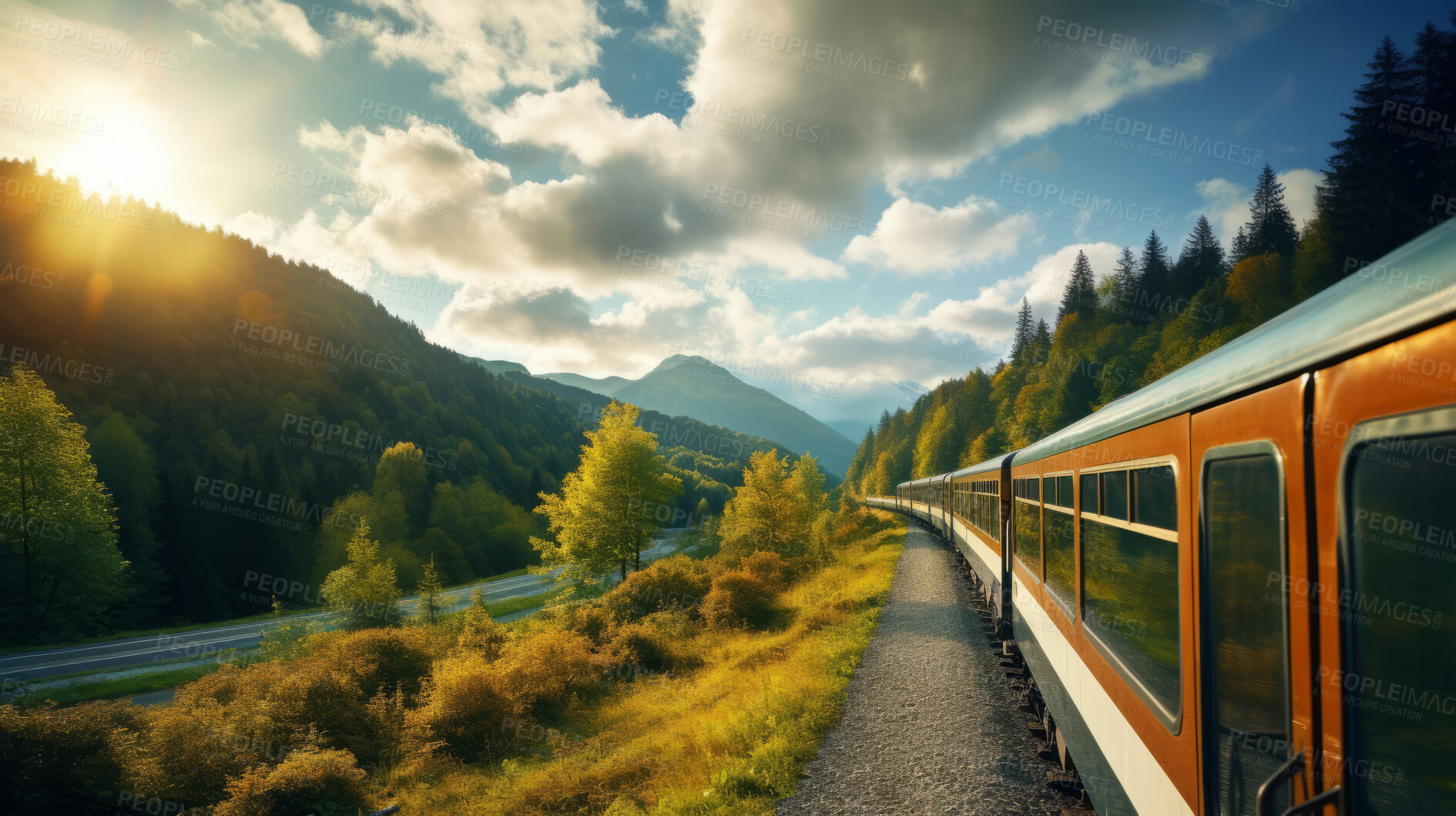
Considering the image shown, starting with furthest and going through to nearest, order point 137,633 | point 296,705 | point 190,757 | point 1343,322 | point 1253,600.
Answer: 1. point 137,633
2. point 296,705
3. point 190,757
4. point 1253,600
5. point 1343,322

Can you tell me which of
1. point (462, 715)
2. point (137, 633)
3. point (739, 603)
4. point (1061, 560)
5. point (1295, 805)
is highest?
point (1061, 560)

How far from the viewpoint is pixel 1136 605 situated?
3301 millimetres

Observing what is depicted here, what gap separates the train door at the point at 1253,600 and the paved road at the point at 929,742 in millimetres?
4084

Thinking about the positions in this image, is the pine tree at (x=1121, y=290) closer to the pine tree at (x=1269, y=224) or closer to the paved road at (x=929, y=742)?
the pine tree at (x=1269, y=224)

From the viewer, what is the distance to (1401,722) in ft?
4.55

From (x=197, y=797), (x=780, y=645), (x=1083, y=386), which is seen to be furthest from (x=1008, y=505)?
(x=1083, y=386)

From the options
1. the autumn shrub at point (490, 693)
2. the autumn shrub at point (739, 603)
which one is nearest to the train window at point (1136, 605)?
the autumn shrub at point (490, 693)

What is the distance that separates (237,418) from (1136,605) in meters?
81.9

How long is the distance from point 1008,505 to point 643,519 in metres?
18.5

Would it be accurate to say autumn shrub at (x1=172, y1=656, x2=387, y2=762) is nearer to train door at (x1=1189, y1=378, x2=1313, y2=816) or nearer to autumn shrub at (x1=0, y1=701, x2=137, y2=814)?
autumn shrub at (x1=0, y1=701, x2=137, y2=814)

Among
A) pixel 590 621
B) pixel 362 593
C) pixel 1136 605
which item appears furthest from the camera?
pixel 362 593

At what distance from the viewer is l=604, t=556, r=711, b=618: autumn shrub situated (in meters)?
19.5

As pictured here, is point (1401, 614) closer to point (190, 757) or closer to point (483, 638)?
point (190, 757)

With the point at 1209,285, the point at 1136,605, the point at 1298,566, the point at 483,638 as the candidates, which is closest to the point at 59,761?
the point at 483,638
